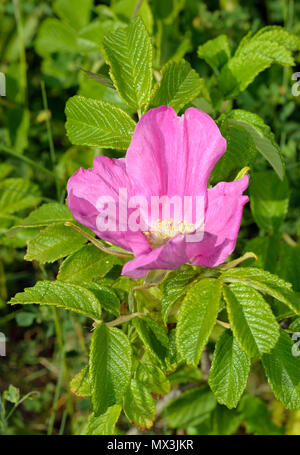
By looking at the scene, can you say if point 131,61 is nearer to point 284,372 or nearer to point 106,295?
point 106,295

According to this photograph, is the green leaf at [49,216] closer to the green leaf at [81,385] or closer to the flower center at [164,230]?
the flower center at [164,230]

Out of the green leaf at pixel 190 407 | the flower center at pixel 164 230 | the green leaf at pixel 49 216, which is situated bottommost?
the green leaf at pixel 190 407

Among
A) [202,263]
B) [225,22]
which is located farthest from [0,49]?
[202,263]

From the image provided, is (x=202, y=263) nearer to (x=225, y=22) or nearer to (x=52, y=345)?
(x=52, y=345)

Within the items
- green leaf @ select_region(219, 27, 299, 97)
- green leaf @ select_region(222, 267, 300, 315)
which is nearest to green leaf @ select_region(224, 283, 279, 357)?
green leaf @ select_region(222, 267, 300, 315)

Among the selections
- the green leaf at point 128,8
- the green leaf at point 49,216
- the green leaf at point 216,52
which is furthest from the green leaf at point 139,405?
the green leaf at point 128,8

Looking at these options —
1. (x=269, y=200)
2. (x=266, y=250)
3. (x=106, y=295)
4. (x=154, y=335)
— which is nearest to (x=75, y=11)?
(x=269, y=200)
